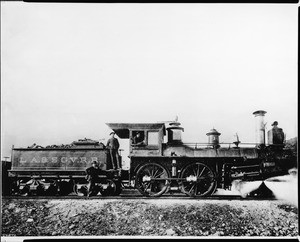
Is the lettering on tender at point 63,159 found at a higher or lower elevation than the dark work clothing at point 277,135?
lower

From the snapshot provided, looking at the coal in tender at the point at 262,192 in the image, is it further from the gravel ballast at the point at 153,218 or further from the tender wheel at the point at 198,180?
the tender wheel at the point at 198,180

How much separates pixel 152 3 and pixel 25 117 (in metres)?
5.26

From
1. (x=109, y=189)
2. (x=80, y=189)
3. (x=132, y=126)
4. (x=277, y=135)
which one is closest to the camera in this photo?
(x=277, y=135)

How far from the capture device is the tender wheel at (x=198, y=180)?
10453 millimetres

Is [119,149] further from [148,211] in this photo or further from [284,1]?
[284,1]

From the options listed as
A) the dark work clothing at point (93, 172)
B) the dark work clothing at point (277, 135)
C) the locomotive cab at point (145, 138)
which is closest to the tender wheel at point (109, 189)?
the dark work clothing at point (93, 172)

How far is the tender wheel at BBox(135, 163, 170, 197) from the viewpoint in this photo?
10.5 metres

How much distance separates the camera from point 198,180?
34.3 feet

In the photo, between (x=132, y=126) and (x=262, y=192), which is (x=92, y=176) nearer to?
(x=132, y=126)

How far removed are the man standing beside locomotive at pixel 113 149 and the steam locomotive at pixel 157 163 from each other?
0.65ft

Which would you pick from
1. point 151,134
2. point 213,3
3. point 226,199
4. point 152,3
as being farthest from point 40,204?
point 213,3

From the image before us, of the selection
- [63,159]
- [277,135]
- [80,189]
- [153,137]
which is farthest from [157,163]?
[277,135]

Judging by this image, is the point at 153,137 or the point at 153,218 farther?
the point at 153,137

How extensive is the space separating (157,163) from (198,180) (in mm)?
1524
